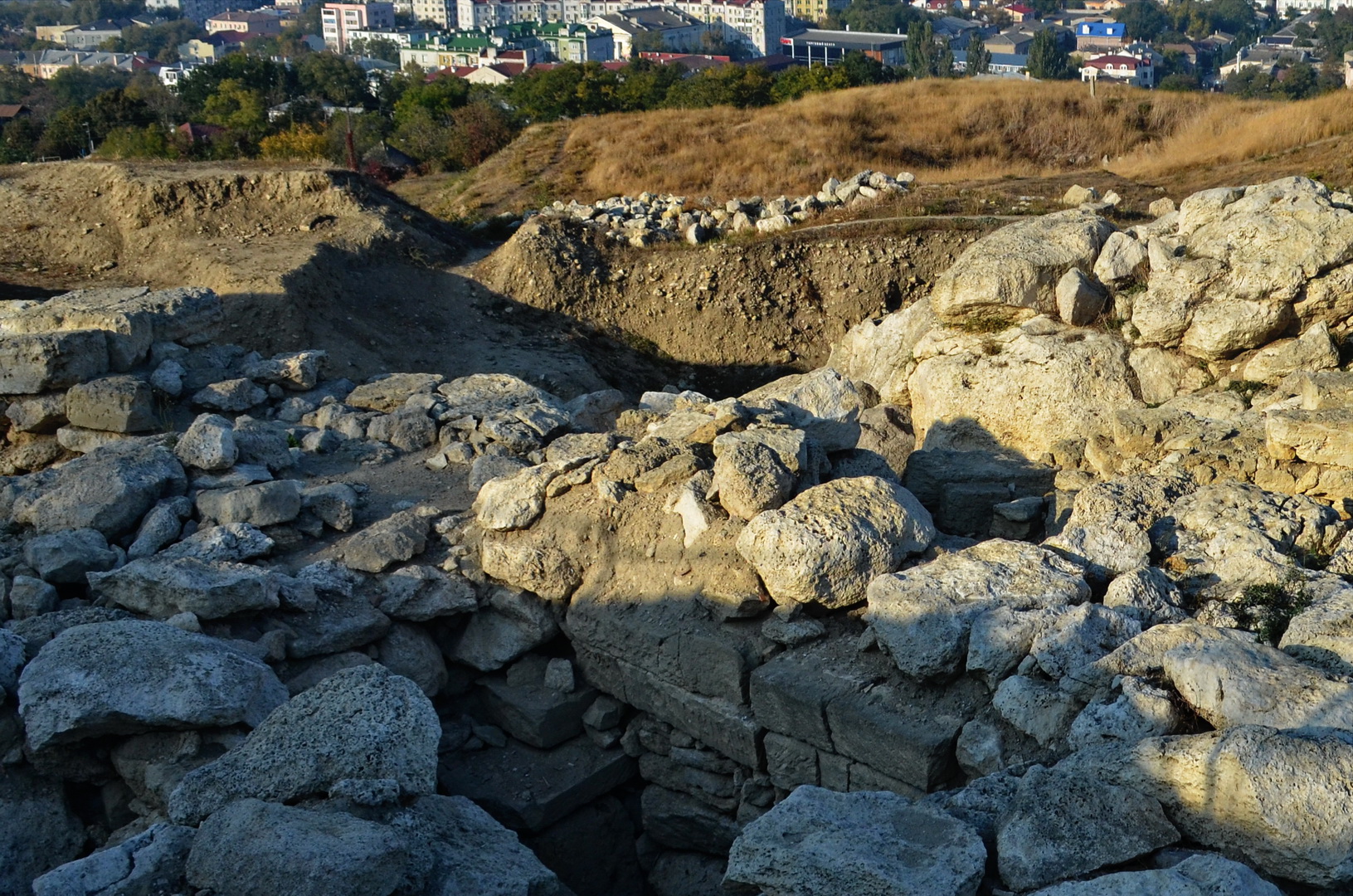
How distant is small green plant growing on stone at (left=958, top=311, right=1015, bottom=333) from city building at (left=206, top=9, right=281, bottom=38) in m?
176

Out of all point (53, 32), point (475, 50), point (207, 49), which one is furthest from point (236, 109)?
point (53, 32)

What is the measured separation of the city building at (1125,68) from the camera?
91.2 metres

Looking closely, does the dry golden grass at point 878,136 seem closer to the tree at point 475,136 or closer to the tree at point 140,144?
the tree at point 475,136

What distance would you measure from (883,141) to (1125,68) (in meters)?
77.2

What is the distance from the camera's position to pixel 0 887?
5324mm

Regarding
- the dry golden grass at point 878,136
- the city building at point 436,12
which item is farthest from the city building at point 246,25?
the dry golden grass at point 878,136

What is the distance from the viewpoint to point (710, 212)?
17.8 m

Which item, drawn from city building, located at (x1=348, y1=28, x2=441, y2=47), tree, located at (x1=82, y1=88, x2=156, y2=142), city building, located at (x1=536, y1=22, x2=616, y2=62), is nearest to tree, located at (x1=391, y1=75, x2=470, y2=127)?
tree, located at (x1=82, y1=88, x2=156, y2=142)

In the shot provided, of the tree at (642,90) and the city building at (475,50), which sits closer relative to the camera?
the tree at (642,90)

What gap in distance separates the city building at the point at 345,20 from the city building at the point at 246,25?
13.1 m

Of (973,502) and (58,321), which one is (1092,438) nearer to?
(973,502)

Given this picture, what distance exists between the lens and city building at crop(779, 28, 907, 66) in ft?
380

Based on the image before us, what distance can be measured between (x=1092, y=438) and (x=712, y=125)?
730 inches

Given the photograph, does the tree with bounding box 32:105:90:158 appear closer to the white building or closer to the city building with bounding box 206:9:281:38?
the city building with bounding box 206:9:281:38
